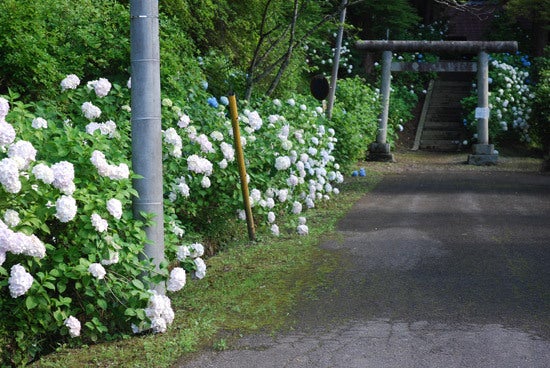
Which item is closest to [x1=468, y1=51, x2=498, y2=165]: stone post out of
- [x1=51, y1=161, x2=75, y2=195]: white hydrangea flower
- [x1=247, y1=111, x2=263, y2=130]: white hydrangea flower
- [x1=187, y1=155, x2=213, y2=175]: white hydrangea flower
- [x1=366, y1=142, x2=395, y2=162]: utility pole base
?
[x1=366, y1=142, x2=395, y2=162]: utility pole base

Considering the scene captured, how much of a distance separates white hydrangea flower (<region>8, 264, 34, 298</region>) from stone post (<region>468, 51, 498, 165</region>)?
17.2 metres

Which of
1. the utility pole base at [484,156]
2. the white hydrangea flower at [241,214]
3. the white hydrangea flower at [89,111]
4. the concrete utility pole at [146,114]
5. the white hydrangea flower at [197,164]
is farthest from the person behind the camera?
the utility pole base at [484,156]

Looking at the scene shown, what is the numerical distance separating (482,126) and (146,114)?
16.6 m

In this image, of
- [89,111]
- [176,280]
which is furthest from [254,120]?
[176,280]

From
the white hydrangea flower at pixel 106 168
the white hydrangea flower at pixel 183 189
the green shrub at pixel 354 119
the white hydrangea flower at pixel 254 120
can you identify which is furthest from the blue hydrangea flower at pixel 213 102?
the green shrub at pixel 354 119

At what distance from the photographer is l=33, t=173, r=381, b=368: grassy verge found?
517 cm

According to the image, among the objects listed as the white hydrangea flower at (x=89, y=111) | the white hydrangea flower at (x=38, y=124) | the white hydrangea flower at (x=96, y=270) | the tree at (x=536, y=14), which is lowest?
the white hydrangea flower at (x=96, y=270)

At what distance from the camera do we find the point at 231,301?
6.56m

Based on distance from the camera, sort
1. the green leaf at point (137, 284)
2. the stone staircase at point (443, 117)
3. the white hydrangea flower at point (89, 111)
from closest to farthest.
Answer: the green leaf at point (137, 284), the white hydrangea flower at point (89, 111), the stone staircase at point (443, 117)

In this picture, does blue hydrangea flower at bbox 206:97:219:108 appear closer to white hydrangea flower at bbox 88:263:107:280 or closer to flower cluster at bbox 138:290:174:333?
flower cluster at bbox 138:290:174:333

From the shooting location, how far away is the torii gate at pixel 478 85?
68.7 ft

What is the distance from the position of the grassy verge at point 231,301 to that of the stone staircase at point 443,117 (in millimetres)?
15359

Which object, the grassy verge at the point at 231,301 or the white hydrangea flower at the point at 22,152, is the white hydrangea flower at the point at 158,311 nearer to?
the grassy verge at the point at 231,301

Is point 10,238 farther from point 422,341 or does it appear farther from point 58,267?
point 422,341
